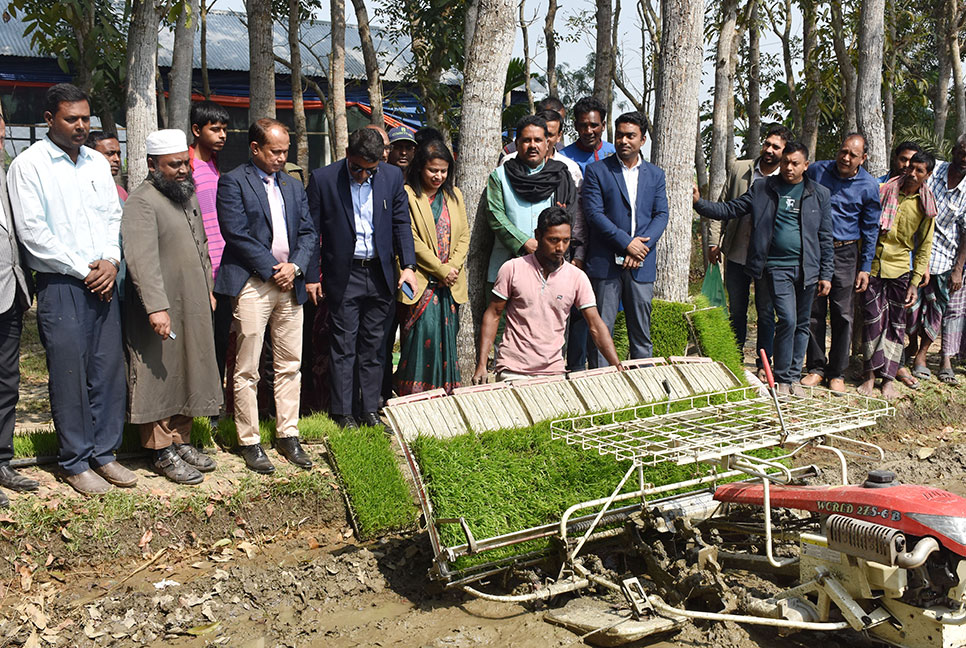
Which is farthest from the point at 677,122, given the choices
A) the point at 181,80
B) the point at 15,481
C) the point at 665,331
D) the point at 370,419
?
the point at 15,481

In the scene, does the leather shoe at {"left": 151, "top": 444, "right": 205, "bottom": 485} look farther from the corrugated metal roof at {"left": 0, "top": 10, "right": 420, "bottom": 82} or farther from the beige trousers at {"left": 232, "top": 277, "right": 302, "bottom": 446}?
the corrugated metal roof at {"left": 0, "top": 10, "right": 420, "bottom": 82}

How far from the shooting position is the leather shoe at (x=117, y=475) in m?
4.85

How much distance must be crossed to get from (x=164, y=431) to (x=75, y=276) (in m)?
1.04

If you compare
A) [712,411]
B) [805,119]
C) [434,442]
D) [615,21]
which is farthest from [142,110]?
[615,21]

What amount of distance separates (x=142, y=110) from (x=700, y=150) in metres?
12.4

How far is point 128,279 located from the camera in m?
4.95

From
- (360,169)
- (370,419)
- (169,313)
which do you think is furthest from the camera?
(370,419)

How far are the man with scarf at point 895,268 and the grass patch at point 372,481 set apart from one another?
15.0 ft

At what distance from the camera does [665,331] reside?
713cm

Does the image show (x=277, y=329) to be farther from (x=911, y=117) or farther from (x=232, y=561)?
(x=911, y=117)

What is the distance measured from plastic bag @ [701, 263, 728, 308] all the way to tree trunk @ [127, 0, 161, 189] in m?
5.22

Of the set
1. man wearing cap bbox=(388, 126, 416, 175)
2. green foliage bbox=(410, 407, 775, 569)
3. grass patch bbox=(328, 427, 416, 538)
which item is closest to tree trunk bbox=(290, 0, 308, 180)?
man wearing cap bbox=(388, 126, 416, 175)

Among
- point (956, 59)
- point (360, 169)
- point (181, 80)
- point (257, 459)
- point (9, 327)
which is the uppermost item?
point (956, 59)

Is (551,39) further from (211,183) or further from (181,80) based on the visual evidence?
(211,183)
